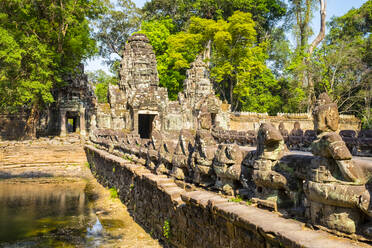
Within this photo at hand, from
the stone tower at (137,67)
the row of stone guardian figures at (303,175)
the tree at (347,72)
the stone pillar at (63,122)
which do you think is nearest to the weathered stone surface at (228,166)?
the row of stone guardian figures at (303,175)

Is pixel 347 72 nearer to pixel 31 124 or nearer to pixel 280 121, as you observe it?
pixel 280 121

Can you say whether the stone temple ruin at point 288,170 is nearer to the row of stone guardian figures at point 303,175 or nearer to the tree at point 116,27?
the row of stone guardian figures at point 303,175

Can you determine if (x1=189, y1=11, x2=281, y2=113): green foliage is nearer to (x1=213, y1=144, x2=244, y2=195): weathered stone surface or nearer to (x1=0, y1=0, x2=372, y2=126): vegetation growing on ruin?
(x1=0, y1=0, x2=372, y2=126): vegetation growing on ruin

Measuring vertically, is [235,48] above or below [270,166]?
above

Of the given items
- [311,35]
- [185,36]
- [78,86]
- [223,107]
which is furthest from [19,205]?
[311,35]

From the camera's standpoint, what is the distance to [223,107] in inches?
1008

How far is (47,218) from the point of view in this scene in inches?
351

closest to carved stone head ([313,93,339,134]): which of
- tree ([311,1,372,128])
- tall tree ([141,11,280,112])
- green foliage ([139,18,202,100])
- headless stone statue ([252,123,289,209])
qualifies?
headless stone statue ([252,123,289,209])

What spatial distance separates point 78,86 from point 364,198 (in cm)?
2469

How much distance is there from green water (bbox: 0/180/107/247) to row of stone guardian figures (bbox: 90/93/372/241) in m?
3.48

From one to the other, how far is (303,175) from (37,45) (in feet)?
63.7

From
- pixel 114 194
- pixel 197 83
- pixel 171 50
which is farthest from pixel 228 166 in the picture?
pixel 171 50

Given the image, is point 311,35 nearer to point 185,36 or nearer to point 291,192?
point 185,36

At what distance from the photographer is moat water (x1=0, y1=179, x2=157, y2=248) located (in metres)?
6.94
